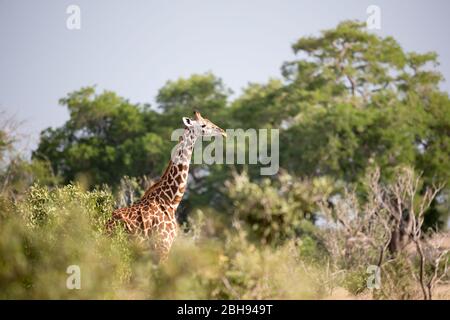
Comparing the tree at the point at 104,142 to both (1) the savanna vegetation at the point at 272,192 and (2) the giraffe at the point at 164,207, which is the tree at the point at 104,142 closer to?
(1) the savanna vegetation at the point at 272,192

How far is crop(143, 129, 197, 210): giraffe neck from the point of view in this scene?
15445 mm

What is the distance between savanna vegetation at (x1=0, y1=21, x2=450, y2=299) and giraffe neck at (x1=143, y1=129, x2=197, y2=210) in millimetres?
815

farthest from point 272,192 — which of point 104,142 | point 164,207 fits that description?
point 104,142

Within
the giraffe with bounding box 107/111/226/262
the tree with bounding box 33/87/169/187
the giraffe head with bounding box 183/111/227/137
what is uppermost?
the tree with bounding box 33/87/169/187

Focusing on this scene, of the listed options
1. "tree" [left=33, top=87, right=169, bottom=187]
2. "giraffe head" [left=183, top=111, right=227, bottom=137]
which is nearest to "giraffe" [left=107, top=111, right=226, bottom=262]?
"giraffe head" [left=183, top=111, right=227, bottom=137]

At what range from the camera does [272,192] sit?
13617 millimetres

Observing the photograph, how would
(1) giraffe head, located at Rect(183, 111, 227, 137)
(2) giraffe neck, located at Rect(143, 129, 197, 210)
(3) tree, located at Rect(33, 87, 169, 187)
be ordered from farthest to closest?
1. (3) tree, located at Rect(33, 87, 169, 187)
2. (1) giraffe head, located at Rect(183, 111, 227, 137)
3. (2) giraffe neck, located at Rect(143, 129, 197, 210)

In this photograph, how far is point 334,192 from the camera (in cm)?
4350

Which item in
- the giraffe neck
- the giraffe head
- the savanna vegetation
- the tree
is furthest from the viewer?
the tree

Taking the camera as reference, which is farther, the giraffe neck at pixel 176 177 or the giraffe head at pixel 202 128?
the giraffe head at pixel 202 128

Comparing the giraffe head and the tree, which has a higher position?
the tree

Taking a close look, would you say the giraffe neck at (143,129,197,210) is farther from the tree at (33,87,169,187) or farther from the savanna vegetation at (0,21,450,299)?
the tree at (33,87,169,187)

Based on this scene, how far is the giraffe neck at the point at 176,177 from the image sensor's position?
50.7 ft

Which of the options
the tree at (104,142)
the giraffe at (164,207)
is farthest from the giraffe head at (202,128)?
the tree at (104,142)
